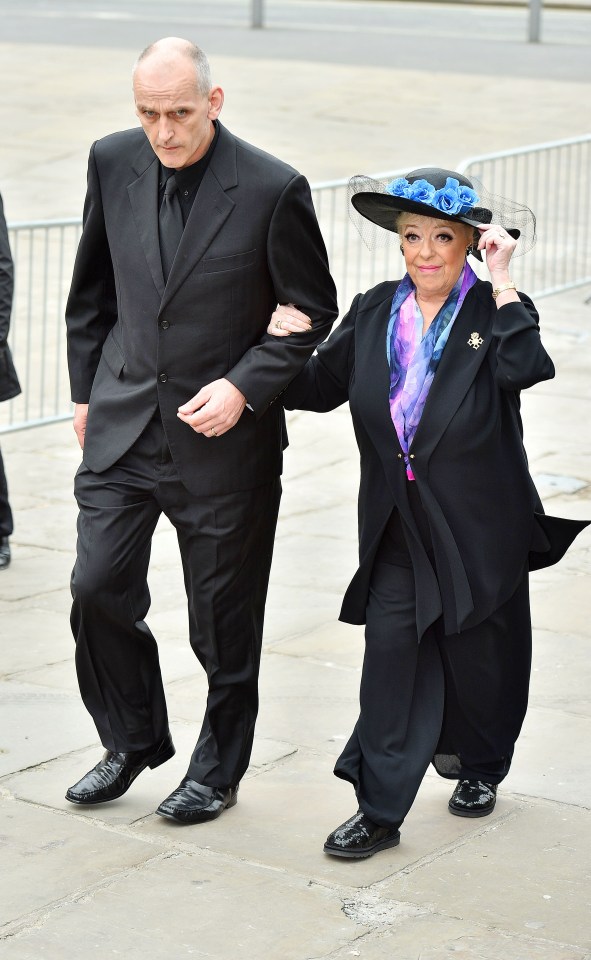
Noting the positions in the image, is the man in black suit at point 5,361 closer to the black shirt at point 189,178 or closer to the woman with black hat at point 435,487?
the black shirt at point 189,178

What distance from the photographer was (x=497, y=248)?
4.18 m

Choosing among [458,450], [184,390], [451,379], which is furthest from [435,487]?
[184,390]

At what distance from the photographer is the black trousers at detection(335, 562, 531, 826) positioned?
14.4 ft

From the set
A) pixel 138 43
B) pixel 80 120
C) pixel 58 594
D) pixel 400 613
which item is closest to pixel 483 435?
pixel 400 613

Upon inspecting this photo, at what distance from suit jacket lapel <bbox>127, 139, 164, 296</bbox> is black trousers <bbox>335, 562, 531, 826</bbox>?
1002mm

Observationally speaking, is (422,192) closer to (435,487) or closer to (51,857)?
(435,487)

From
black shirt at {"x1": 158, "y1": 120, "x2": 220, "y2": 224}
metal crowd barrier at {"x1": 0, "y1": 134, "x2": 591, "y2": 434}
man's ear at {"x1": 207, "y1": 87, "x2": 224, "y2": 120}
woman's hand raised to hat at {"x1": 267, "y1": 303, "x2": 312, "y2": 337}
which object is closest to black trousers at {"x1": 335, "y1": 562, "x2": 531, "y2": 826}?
woman's hand raised to hat at {"x1": 267, "y1": 303, "x2": 312, "y2": 337}

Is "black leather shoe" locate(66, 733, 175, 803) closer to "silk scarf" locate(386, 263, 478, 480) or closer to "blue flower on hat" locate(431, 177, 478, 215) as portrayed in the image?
"silk scarf" locate(386, 263, 478, 480)

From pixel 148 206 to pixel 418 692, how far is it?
4.85 ft

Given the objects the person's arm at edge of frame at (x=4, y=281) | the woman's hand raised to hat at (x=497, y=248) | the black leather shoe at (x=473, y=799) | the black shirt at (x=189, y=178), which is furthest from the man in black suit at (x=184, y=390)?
the person's arm at edge of frame at (x=4, y=281)

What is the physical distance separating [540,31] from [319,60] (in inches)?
166

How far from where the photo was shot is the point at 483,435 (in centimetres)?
422

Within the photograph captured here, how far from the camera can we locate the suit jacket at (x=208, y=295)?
4.28 m

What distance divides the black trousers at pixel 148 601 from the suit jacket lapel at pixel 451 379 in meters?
0.52
